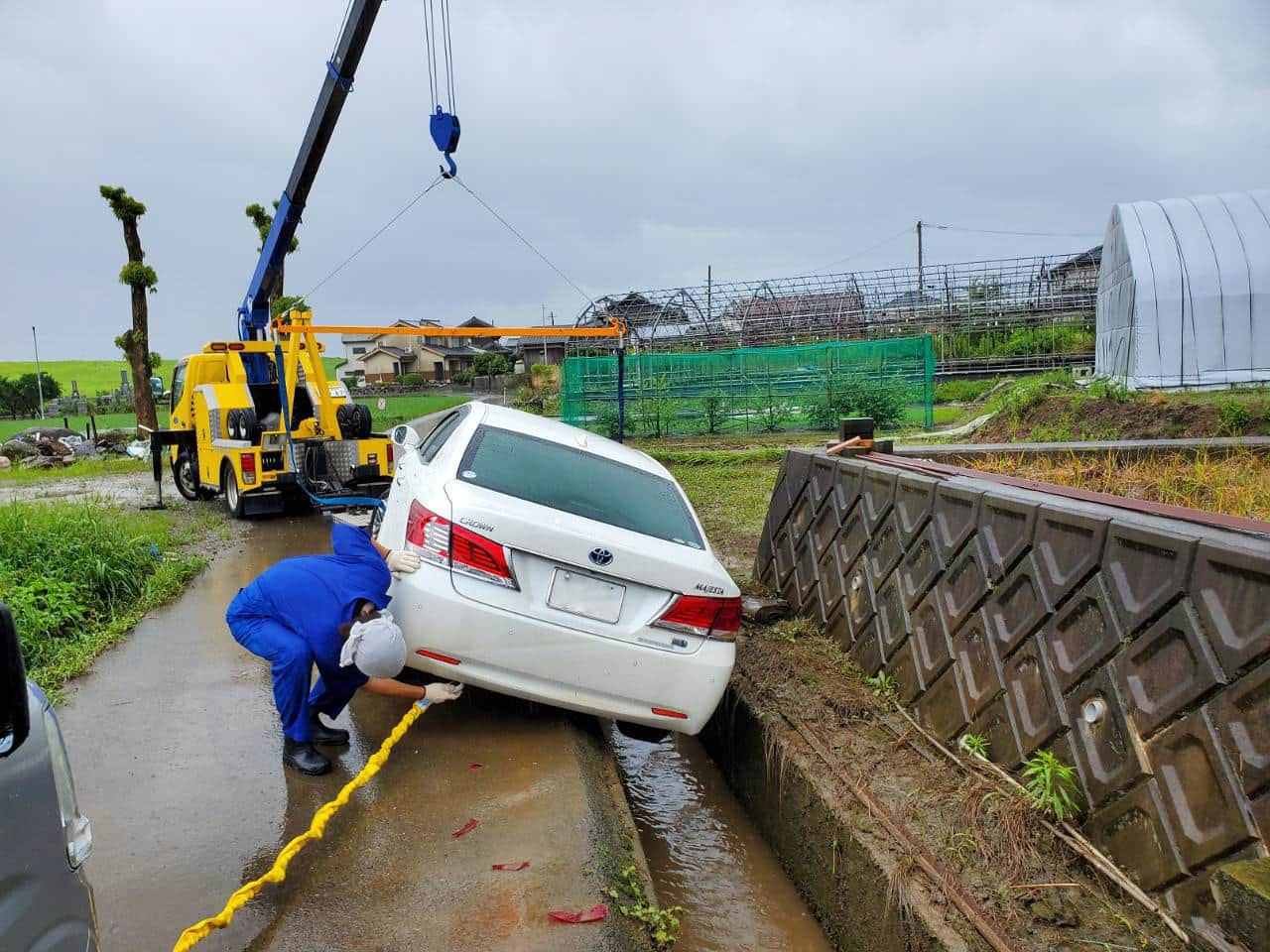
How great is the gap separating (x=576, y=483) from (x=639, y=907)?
2.06m

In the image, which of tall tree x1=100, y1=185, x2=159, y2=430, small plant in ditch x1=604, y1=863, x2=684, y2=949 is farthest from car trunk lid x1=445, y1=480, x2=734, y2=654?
tall tree x1=100, y1=185, x2=159, y2=430

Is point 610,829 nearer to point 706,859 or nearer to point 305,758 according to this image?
point 706,859

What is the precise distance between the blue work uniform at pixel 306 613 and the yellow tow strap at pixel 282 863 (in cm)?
41

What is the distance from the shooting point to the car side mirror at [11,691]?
4.99 ft

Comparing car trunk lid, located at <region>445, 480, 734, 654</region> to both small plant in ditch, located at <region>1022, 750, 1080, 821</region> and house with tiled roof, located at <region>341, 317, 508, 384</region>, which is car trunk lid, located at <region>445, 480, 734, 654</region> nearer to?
small plant in ditch, located at <region>1022, 750, 1080, 821</region>

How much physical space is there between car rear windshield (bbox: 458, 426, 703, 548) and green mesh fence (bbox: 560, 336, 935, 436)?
50.1 ft

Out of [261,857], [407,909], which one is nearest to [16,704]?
[407,909]

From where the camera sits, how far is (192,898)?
306 cm

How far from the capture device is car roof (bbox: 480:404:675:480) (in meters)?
4.92

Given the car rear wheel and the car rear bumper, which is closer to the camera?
the car rear bumper

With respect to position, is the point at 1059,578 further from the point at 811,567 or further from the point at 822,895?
the point at 811,567

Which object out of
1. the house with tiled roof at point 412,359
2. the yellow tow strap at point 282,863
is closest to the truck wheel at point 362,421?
the yellow tow strap at point 282,863

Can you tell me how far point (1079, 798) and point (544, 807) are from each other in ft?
6.77

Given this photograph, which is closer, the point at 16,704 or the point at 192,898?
the point at 16,704
